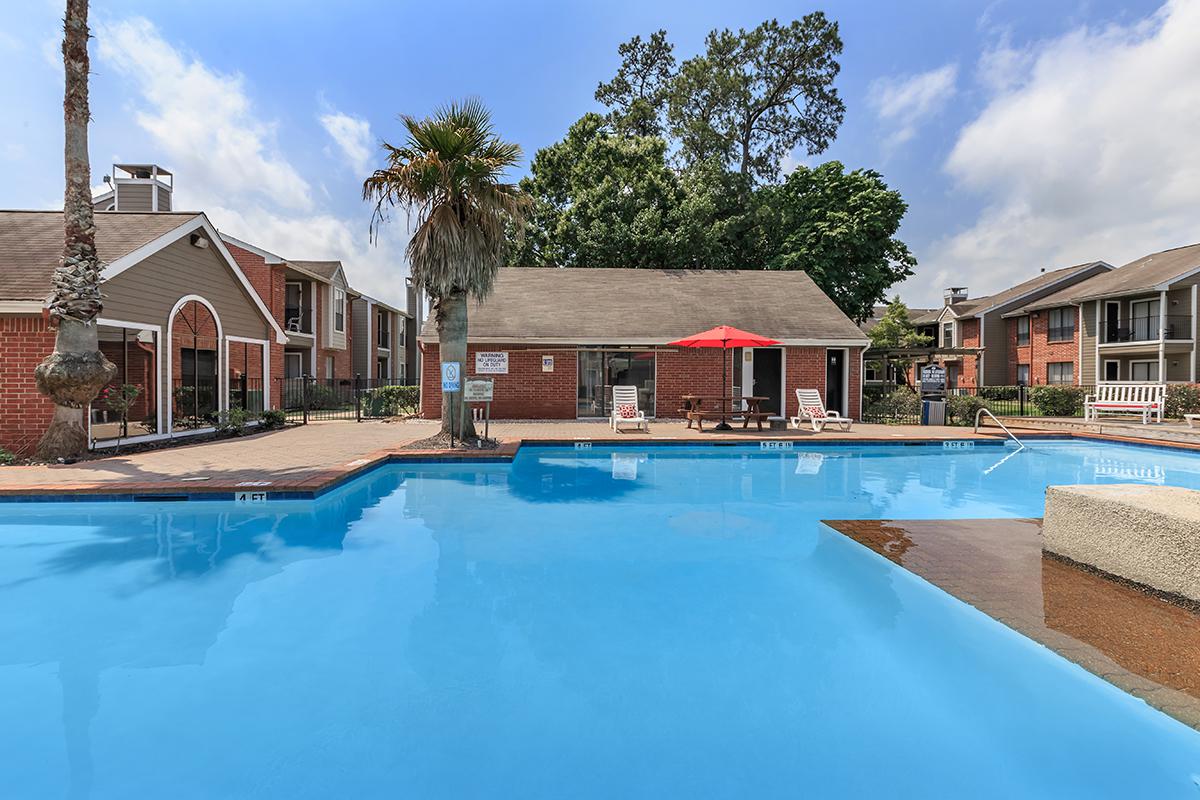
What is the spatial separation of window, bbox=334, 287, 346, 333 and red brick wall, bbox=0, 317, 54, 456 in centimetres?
1944

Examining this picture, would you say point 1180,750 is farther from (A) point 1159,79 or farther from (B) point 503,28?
(B) point 503,28

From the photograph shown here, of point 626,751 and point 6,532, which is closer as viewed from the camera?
point 626,751

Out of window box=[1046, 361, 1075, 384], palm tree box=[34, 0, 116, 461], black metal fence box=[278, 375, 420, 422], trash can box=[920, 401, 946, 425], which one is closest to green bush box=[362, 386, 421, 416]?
black metal fence box=[278, 375, 420, 422]

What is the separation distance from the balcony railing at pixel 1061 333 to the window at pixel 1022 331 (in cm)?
202

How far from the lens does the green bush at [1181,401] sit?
20219 mm

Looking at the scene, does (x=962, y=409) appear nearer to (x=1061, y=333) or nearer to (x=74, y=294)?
(x=1061, y=333)

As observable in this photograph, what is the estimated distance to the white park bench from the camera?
59.0 feet

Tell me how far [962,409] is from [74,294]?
21.5m

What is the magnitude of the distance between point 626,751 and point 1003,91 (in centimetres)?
2085

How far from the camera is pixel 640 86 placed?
120 ft

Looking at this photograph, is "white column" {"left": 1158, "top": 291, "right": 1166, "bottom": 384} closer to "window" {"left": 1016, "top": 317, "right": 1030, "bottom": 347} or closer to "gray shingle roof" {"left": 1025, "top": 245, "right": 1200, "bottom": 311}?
"gray shingle roof" {"left": 1025, "top": 245, "right": 1200, "bottom": 311}

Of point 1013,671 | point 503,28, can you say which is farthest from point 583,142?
point 1013,671

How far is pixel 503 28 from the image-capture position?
15.6 m

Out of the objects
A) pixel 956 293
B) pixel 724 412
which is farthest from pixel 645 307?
pixel 956 293
